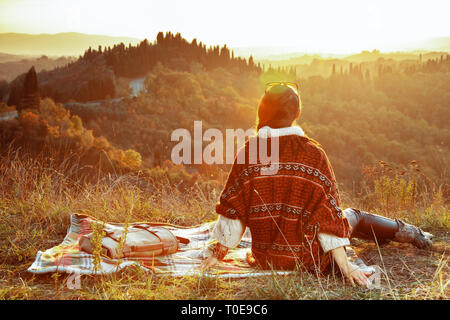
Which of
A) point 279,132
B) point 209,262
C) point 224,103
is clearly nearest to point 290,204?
point 279,132

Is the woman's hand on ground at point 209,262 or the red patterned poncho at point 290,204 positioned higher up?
the red patterned poncho at point 290,204

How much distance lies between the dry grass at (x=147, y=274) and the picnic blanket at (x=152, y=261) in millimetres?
62

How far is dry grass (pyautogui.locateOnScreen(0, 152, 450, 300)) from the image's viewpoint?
214 cm

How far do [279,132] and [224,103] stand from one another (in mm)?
76294

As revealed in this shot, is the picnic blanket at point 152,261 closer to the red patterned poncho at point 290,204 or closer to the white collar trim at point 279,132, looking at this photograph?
the red patterned poncho at point 290,204

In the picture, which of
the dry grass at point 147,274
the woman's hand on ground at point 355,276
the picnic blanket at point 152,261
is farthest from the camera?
the picnic blanket at point 152,261

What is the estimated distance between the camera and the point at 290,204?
2.30m

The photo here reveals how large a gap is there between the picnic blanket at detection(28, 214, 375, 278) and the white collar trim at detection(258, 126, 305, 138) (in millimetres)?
765

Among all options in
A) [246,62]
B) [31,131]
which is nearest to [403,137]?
[246,62]

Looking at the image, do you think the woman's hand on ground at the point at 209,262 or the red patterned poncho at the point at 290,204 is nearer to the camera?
the red patterned poncho at the point at 290,204

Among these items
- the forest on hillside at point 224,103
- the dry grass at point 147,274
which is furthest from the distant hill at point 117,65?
the dry grass at point 147,274

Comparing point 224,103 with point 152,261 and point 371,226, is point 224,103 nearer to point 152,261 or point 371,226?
point 371,226

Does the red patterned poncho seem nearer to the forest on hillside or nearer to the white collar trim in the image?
the white collar trim

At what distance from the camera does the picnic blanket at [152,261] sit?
2441 millimetres
